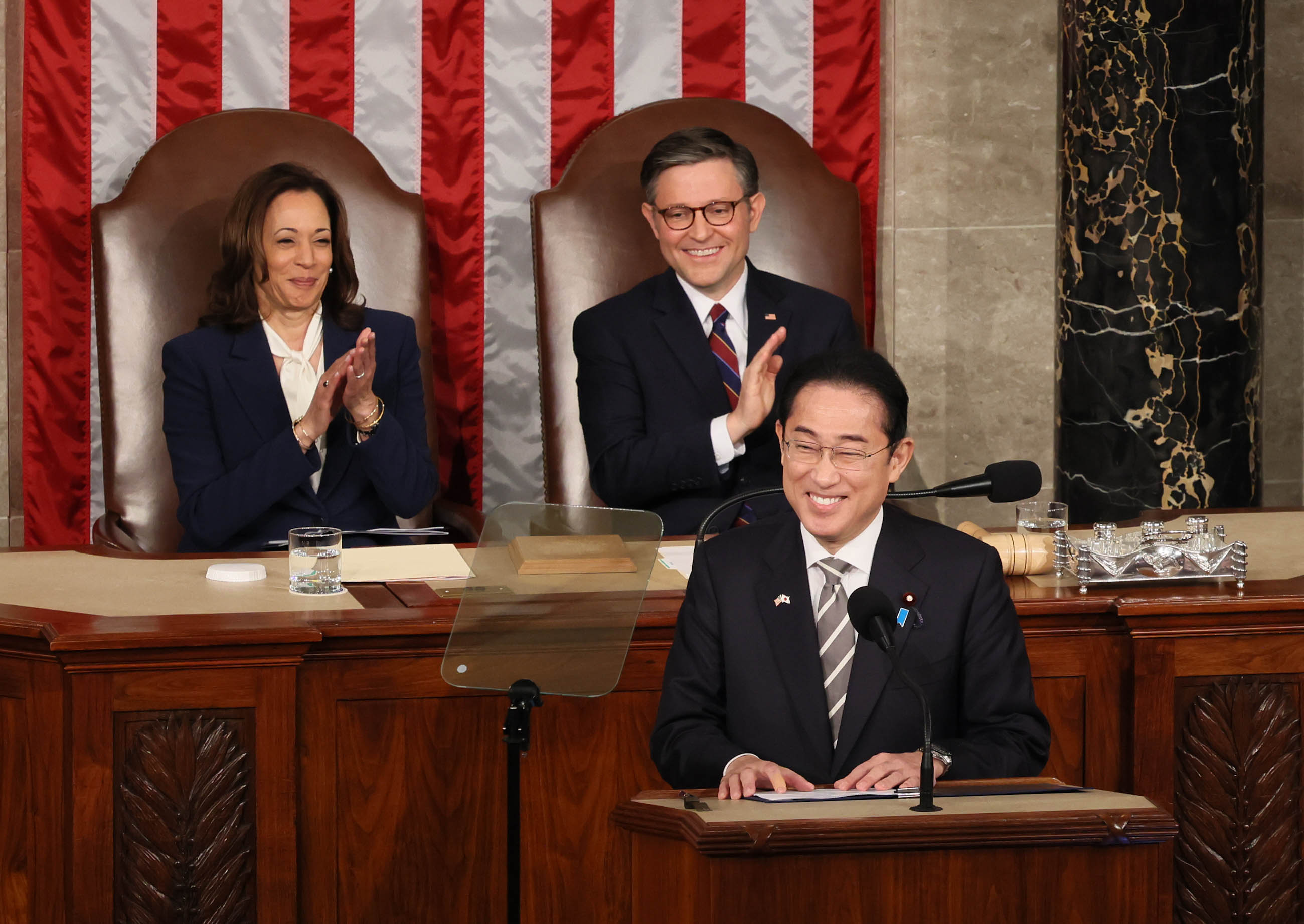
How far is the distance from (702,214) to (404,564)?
1.30m

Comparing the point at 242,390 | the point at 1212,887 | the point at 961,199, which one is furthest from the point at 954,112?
the point at 1212,887

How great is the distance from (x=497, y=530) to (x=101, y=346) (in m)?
2.11

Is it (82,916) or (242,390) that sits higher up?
(242,390)

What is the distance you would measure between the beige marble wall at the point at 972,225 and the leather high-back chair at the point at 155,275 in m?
1.62

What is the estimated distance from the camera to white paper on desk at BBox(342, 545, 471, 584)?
2930 millimetres

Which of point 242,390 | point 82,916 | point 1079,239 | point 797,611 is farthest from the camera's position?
point 1079,239

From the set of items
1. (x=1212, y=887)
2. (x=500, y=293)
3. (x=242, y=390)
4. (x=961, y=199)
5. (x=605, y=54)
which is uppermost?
(x=605, y=54)

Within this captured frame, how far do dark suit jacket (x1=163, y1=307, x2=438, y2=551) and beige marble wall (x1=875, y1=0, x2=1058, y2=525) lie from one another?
1.54m

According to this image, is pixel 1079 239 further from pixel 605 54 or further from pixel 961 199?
pixel 605 54

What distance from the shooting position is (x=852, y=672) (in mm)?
2203

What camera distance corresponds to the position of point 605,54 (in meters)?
4.49

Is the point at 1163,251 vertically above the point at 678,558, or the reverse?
the point at 1163,251

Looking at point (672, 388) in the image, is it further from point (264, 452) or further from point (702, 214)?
point (264, 452)

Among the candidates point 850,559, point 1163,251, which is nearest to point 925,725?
point 850,559
